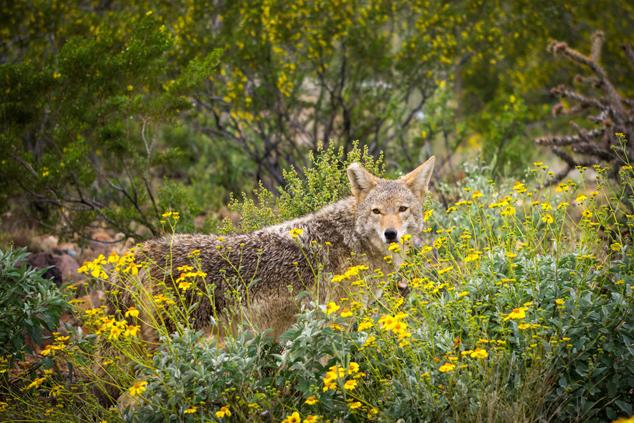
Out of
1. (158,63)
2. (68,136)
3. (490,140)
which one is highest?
(158,63)

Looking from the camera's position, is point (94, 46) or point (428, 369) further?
point (94, 46)

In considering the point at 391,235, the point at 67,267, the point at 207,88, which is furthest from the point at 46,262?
the point at 391,235

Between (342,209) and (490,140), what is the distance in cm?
680

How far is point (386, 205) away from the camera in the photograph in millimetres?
5664

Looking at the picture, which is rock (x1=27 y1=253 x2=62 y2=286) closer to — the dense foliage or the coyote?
the dense foliage

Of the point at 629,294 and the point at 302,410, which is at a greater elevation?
the point at 629,294

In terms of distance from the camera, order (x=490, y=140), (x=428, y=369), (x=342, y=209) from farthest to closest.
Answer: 1. (x=490, y=140)
2. (x=342, y=209)
3. (x=428, y=369)

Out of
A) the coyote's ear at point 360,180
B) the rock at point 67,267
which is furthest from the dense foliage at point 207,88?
the coyote's ear at point 360,180

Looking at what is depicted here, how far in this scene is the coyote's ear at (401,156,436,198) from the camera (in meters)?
5.93

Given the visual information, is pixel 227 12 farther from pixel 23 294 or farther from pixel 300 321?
pixel 300 321

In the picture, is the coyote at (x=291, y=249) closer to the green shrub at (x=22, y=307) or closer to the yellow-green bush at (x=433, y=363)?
the green shrub at (x=22, y=307)

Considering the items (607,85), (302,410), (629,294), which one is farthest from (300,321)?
(607,85)

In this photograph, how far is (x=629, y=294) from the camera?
3896 mm

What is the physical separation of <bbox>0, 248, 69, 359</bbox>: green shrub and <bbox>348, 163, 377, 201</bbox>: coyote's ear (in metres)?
2.55
